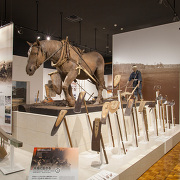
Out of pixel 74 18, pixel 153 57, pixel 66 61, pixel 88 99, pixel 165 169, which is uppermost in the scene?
pixel 74 18

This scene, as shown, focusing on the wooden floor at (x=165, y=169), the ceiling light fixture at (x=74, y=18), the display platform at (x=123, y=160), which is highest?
the ceiling light fixture at (x=74, y=18)

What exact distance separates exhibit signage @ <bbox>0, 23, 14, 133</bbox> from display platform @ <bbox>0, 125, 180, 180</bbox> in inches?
21.4

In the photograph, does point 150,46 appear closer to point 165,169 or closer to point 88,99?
point 88,99

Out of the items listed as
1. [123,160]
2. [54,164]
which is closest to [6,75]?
[54,164]

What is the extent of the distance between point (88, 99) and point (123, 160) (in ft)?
6.53

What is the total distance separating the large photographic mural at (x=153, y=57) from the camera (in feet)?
18.9

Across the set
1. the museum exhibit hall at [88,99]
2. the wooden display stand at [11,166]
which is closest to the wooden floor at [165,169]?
the museum exhibit hall at [88,99]

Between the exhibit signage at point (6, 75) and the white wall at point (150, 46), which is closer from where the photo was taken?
the exhibit signage at point (6, 75)

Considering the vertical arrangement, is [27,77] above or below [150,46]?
below

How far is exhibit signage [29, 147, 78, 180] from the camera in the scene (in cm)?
160

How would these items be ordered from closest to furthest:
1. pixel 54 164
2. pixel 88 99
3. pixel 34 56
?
pixel 54 164
pixel 34 56
pixel 88 99

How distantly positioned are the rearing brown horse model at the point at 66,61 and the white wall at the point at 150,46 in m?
3.23

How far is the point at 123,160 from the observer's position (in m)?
2.39

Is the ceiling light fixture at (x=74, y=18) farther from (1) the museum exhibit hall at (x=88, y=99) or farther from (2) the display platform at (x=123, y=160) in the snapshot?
(2) the display platform at (x=123, y=160)
